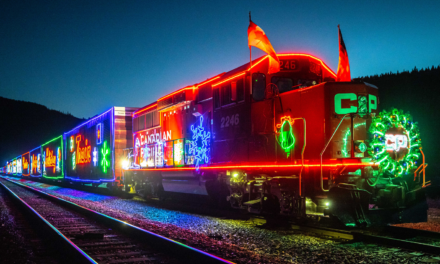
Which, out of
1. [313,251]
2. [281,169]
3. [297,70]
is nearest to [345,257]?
[313,251]

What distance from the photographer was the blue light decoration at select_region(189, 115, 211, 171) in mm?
10242

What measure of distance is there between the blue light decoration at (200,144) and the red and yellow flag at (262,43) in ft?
9.37

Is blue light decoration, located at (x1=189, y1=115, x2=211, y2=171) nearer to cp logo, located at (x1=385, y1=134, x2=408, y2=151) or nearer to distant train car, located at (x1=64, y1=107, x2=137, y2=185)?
cp logo, located at (x1=385, y1=134, x2=408, y2=151)

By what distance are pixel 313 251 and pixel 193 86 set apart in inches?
265

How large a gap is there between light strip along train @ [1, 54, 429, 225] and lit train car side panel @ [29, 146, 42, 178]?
1270 inches

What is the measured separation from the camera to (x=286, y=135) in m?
7.73

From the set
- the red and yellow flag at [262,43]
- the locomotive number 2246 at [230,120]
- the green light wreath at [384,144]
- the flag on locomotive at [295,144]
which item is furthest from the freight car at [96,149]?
the green light wreath at [384,144]

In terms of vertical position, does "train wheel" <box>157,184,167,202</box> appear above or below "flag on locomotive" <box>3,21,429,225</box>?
below

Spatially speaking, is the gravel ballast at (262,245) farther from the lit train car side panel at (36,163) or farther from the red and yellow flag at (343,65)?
the lit train car side panel at (36,163)

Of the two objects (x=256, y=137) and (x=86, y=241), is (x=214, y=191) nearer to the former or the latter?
(x=256, y=137)

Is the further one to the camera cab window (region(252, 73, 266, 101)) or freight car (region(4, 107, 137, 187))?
freight car (region(4, 107, 137, 187))

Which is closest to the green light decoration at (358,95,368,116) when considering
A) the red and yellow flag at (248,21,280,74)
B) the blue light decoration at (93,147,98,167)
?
the red and yellow flag at (248,21,280,74)

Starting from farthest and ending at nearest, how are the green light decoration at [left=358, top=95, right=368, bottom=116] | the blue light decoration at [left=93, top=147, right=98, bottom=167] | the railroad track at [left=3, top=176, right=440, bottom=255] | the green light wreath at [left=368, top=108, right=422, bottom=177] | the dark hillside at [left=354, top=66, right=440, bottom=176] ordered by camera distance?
the dark hillside at [left=354, top=66, right=440, bottom=176]
the blue light decoration at [left=93, top=147, right=98, bottom=167]
the green light decoration at [left=358, top=95, right=368, bottom=116]
the green light wreath at [left=368, top=108, right=422, bottom=177]
the railroad track at [left=3, top=176, right=440, bottom=255]

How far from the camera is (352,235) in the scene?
641cm
